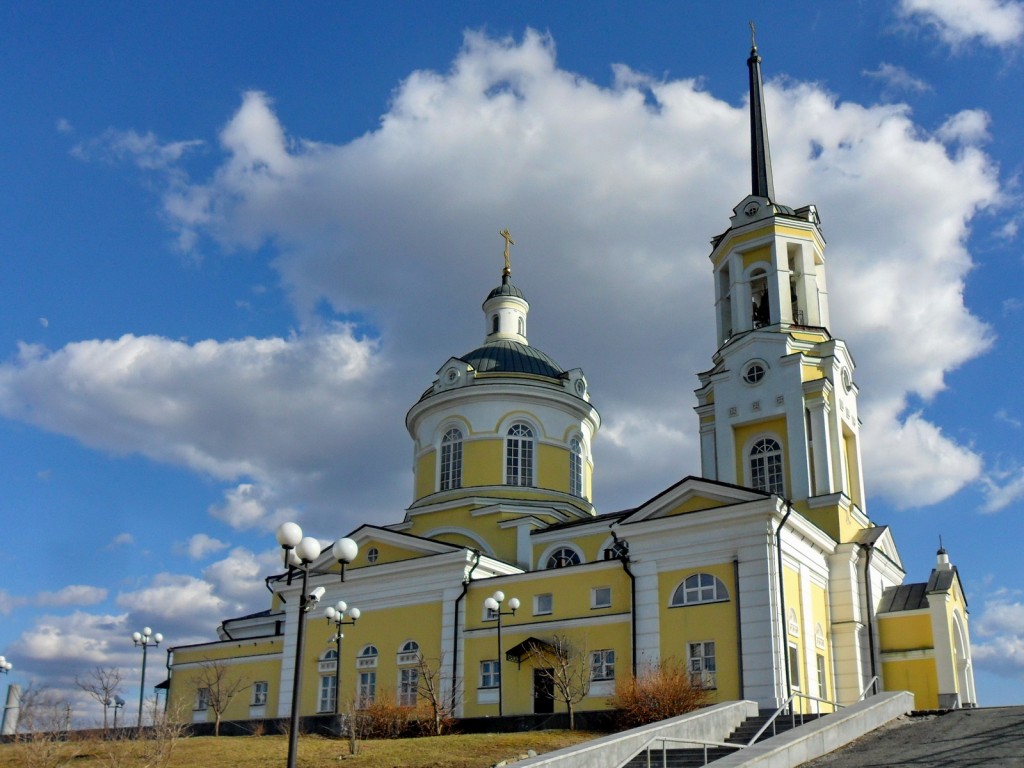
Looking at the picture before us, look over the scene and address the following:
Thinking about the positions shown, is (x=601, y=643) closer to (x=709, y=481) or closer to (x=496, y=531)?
(x=709, y=481)

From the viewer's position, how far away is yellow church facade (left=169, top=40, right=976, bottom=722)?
85.0ft

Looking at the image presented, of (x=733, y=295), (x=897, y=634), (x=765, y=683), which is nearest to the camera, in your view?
(x=765, y=683)

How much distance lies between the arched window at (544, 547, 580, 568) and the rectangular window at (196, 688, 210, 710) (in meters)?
13.3

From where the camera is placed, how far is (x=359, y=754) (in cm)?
1944

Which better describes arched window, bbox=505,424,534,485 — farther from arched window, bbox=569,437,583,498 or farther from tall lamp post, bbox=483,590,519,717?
tall lamp post, bbox=483,590,519,717

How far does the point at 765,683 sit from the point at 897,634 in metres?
6.24

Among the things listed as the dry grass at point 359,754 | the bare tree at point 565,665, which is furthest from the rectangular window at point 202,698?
the bare tree at point 565,665

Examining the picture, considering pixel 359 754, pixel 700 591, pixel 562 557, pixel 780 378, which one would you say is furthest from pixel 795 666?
pixel 359 754

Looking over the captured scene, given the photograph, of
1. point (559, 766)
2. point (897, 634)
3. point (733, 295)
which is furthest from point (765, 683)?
point (733, 295)

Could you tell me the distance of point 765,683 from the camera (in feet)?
79.5

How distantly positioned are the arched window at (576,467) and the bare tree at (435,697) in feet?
31.3

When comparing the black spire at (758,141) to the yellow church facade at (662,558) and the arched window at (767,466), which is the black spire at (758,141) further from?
the arched window at (767,466)

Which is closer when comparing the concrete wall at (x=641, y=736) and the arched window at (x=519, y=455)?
the concrete wall at (x=641, y=736)

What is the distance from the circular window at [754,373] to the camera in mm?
31391
